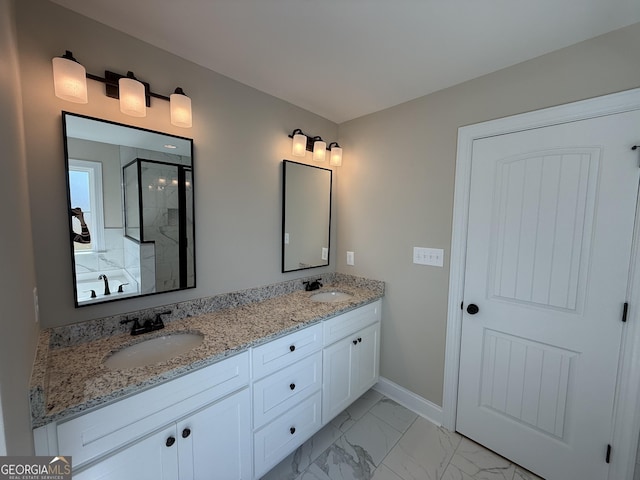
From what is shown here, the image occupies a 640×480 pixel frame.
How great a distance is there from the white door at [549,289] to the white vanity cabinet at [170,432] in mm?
1537

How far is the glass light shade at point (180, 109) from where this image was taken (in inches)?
55.5

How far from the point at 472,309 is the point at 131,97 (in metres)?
2.33

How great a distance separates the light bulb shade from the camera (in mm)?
1409

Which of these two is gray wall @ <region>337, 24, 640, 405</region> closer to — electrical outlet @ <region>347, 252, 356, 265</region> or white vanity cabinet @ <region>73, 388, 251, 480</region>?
electrical outlet @ <region>347, 252, 356, 265</region>

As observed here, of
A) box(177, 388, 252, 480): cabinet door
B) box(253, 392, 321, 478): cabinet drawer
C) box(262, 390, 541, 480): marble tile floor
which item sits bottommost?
box(262, 390, 541, 480): marble tile floor

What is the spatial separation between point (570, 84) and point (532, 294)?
1177 millimetres

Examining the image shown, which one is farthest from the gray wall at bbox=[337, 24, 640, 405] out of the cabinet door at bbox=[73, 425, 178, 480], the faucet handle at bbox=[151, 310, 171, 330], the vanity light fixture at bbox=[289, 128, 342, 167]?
the cabinet door at bbox=[73, 425, 178, 480]

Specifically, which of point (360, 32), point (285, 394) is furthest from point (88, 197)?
point (360, 32)

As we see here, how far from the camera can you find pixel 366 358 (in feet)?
7.03

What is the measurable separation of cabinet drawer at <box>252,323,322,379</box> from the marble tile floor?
2.25ft

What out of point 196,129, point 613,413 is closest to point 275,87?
point 196,129

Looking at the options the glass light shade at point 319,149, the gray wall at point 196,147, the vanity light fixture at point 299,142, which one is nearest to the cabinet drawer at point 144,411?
the gray wall at point 196,147

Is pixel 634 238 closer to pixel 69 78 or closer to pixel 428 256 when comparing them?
pixel 428 256

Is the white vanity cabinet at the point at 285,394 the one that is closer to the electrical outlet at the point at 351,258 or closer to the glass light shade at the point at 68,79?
the electrical outlet at the point at 351,258
